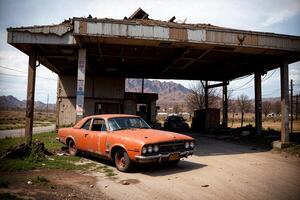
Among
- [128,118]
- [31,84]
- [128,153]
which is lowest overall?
[128,153]

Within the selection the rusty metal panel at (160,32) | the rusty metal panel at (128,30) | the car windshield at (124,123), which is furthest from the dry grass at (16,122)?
the car windshield at (124,123)

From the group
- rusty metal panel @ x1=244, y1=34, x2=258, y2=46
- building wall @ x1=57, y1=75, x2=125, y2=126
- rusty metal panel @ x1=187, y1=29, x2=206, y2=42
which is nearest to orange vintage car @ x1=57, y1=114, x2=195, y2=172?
rusty metal panel @ x1=187, y1=29, x2=206, y2=42

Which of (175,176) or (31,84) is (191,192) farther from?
(31,84)

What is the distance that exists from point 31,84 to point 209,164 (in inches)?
334

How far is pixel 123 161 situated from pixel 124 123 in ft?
4.43

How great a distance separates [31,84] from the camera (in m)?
12.8

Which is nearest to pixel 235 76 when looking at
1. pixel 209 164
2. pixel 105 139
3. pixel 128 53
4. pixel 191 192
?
pixel 128 53

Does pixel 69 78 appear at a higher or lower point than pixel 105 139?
higher

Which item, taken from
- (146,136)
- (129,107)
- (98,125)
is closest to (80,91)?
(98,125)

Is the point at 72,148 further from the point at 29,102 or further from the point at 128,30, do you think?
the point at 128,30

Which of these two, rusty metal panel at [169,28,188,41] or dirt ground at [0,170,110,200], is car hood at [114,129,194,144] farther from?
rusty metal panel at [169,28,188,41]

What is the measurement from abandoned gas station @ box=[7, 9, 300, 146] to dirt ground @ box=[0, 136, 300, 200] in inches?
201

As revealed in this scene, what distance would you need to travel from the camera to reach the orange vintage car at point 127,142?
7.27 m

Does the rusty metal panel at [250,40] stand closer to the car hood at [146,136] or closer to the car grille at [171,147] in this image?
the car hood at [146,136]
